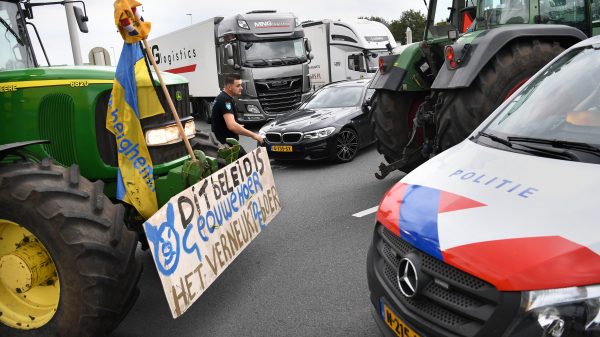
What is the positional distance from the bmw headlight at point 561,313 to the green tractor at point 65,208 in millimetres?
2234

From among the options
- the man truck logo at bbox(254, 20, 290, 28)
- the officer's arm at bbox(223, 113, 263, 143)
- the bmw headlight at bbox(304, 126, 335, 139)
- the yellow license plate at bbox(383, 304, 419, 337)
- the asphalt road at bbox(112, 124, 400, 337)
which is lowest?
the asphalt road at bbox(112, 124, 400, 337)

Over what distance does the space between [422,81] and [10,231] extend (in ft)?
14.7

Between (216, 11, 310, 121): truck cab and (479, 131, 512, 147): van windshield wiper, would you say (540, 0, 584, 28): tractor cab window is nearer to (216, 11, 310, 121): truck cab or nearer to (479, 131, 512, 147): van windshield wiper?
(479, 131, 512, 147): van windshield wiper

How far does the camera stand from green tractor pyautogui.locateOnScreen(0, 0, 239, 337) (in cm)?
279

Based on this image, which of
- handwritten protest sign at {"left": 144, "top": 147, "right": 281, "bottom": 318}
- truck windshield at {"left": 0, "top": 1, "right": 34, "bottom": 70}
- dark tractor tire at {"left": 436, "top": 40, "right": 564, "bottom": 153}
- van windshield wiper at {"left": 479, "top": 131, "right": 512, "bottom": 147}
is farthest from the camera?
truck windshield at {"left": 0, "top": 1, "right": 34, "bottom": 70}

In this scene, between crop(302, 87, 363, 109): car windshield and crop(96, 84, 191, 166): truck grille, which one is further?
crop(302, 87, 363, 109): car windshield

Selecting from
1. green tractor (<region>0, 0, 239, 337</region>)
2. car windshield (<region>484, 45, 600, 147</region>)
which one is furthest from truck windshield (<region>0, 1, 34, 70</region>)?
car windshield (<region>484, 45, 600, 147</region>)

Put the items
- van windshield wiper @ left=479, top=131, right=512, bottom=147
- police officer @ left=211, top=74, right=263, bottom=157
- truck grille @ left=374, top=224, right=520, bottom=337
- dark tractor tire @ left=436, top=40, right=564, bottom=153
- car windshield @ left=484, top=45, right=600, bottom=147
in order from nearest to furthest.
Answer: truck grille @ left=374, top=224, right=520, bottom=337, car windshield @ left=484, top=45, right=600, bottom=147, van windshield wiper @ left=479, top=131, right=512, bottom=147, dark tractor tire @ left=436, top=40, right=564, bottom=153, police officer @ left=211, top=74, right=263, bottom=157

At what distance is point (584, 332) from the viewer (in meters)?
1.53

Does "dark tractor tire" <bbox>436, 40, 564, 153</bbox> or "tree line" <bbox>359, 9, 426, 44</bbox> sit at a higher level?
"tree line" <bbox>359, 9, 426, 44</bbox>

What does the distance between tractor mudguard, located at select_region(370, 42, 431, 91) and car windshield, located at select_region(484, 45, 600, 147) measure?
2614 mm

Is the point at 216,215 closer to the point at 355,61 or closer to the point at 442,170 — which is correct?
the point at 442,170

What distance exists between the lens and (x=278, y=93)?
15023 mm

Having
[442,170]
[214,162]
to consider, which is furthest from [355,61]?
[442,170]
